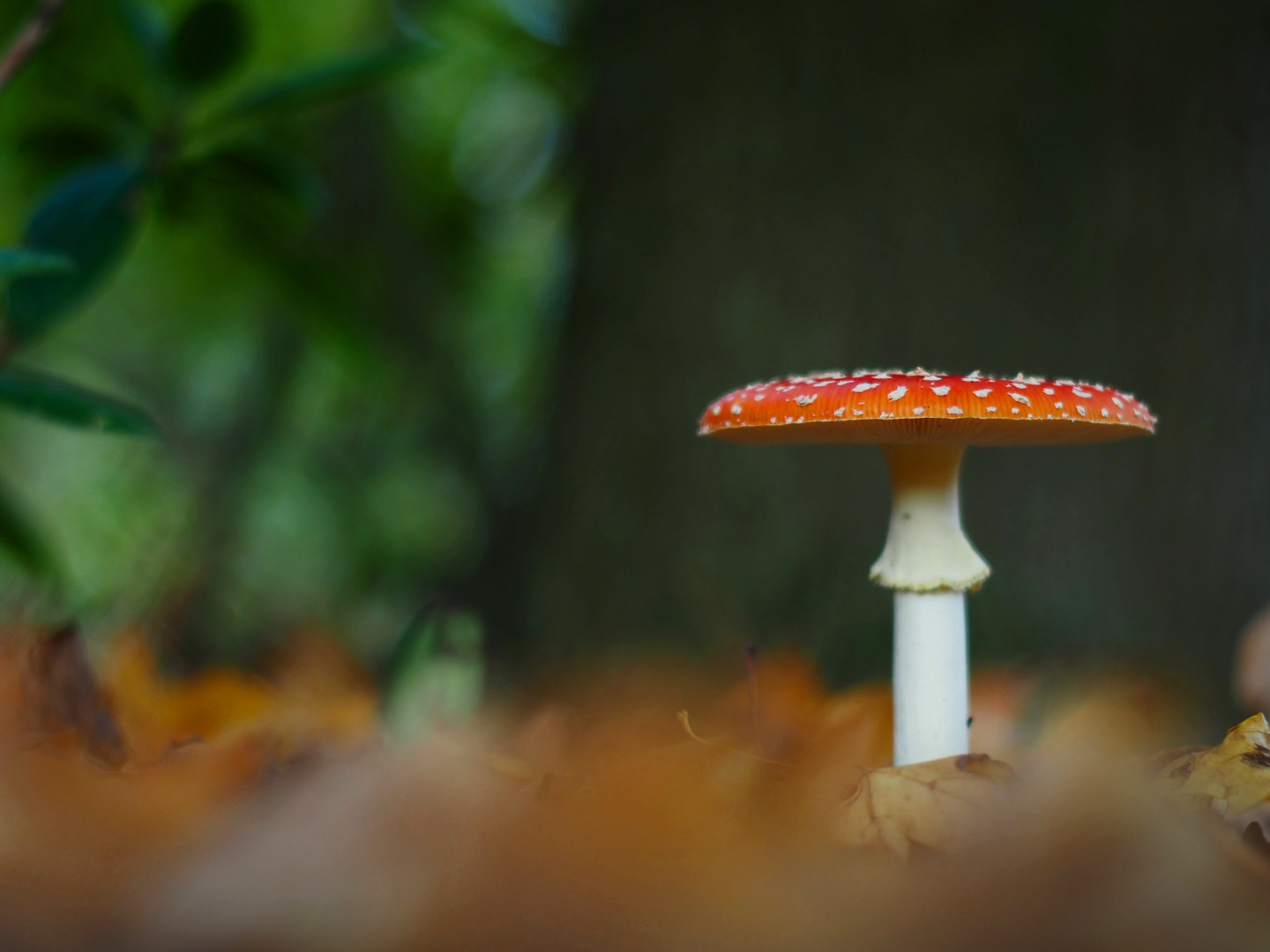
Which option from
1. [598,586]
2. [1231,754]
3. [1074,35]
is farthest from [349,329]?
[1231,754]

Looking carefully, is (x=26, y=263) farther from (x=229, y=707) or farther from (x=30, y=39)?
(x=229, y=707)

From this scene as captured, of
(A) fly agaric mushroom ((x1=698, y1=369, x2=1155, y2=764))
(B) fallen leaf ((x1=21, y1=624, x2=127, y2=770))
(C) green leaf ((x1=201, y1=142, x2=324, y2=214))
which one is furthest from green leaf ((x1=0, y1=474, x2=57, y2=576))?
(A) fly agaric mushroom ((x1=698, y1=369, x2=1155, y2=764))

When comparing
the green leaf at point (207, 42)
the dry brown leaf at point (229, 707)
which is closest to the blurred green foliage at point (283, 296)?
the green leaf at point (207, 42)

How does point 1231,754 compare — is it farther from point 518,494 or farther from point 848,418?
point 518,494

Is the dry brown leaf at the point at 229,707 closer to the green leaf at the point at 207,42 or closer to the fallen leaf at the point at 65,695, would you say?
the fallen leaf at the point at 65,695

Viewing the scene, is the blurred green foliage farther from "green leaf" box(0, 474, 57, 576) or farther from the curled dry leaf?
the curled dry leaf

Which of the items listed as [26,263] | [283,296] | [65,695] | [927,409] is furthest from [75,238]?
[927,409]

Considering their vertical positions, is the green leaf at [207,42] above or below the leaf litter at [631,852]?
above

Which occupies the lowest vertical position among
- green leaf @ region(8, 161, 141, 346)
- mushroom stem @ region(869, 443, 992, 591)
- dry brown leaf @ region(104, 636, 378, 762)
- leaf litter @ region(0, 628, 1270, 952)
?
leaf litter @ region(0, 628, 1270, 952)
